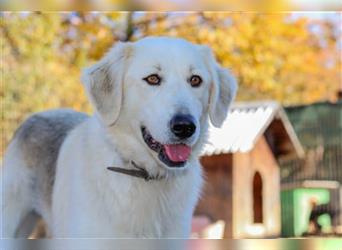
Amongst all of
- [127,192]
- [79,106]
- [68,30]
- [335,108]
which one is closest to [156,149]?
[127,192]

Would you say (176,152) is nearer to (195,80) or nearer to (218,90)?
(195,80)

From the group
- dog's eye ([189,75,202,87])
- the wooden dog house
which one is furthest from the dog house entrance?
dog's eye ([189,75,202,87])

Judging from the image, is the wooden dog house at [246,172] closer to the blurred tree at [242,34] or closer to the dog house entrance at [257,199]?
the dog house entrance at [257,199]

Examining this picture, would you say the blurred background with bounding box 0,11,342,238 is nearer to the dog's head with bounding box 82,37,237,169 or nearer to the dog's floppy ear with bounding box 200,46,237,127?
the dog's floppy ear with bounding box 200,46,237,127

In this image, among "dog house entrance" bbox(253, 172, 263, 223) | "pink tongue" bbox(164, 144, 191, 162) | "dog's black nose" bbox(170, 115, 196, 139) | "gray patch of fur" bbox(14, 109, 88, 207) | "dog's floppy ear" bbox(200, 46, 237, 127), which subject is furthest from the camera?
"dog house entrance" bbox(253, 172, 263, 223)

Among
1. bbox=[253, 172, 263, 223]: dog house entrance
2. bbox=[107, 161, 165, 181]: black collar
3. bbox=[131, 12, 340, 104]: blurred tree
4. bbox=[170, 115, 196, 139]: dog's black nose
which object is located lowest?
bbox=[107, 161, 165, 181]: black collar

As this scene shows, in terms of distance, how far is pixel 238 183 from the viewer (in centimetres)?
668

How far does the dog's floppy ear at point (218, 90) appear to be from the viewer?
244cm

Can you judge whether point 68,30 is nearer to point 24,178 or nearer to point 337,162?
point 24,178

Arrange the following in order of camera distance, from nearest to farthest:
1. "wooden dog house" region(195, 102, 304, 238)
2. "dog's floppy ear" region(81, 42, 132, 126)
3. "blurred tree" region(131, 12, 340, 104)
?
"dog's floppy ear" region(81, 42, 132, 126) < "blurred tree" region(131, 12, 340, 104) < "wooden dog house" region(195, 102, 304, 238)

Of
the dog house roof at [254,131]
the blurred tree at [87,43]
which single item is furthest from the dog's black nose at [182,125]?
the dog house roof at [254,131]

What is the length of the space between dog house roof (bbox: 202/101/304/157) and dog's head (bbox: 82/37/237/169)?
3.78 metres

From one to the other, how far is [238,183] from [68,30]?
268 cm

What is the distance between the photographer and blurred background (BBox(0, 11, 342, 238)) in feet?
19.0
